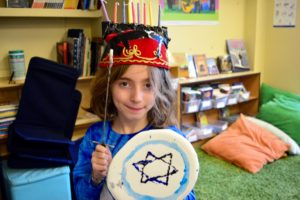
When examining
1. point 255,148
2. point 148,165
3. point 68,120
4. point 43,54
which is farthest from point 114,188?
point 255,148

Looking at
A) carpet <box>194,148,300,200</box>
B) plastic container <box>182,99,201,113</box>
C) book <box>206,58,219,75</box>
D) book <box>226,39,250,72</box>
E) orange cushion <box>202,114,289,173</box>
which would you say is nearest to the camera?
carpet <box>194,148,300,200</box>

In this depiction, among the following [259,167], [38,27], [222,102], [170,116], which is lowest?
[259,167]

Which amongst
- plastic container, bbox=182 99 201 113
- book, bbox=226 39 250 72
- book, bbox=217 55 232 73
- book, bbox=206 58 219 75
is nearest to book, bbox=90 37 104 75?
plastic container, bbox=182 99 201 113

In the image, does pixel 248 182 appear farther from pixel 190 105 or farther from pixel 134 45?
pixel 134 45

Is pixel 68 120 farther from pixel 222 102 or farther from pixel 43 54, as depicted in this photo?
pixel 222 102

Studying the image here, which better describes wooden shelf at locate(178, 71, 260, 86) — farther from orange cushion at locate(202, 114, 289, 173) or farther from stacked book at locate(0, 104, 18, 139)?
stacked book at locate(0, 104, 18, 139)

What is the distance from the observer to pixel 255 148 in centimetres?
243

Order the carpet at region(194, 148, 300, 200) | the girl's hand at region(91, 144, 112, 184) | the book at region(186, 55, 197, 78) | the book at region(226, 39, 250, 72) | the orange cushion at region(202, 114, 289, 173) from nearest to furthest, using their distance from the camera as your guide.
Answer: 1. the girl's hand at region(91, 144, 112, 184)
2. the carpet at region(194, 148, 300, 200)
3. the orange cushion at region(202, 114, 289, 173)
4. the book at region(186, 55, 197, 78)
5. the book at region(226, 39, 250, 72)

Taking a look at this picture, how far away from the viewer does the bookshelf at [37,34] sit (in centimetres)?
203

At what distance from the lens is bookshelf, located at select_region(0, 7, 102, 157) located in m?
2.03

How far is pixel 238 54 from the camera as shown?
3.00m

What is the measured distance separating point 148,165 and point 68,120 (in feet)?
3.98

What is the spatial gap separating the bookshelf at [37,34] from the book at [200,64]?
37.9 inches

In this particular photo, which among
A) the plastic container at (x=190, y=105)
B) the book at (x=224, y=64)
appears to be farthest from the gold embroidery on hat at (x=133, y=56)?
the book at (x=224, y=64)
